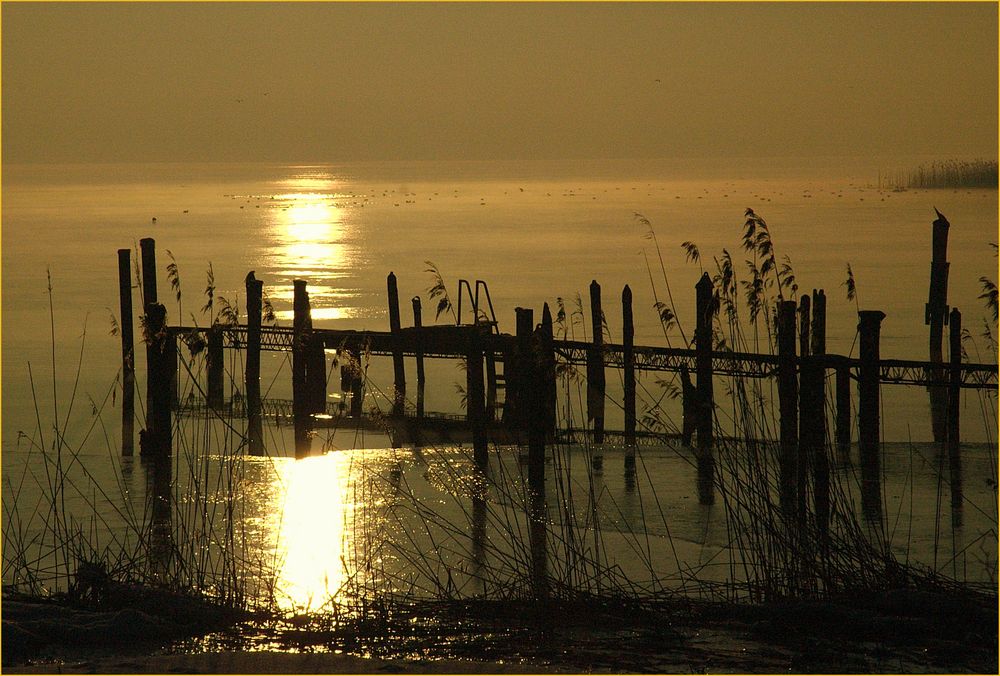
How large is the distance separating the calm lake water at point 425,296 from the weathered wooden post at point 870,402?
1.54 feet

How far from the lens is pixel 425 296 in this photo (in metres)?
42.8

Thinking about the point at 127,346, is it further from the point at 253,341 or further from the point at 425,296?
the point at 425,296

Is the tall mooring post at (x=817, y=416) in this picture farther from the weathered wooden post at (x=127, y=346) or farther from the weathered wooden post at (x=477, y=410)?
the weathered wooden post at (x=127, y=346)

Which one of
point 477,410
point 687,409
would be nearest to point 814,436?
point 687,409

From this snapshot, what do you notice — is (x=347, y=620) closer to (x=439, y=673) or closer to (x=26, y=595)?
(x=439, y=673)

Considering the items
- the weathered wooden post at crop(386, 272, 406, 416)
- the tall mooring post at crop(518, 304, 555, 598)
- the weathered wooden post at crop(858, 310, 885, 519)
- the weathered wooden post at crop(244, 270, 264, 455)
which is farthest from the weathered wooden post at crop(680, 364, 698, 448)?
the weathered wooden post at crop(244, 270, 264, 455)

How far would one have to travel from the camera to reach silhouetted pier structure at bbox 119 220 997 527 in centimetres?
991

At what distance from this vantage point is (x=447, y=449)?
58.3 feet

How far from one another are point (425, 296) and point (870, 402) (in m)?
31.6

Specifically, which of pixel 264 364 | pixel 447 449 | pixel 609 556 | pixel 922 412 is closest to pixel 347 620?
pixel 609 556

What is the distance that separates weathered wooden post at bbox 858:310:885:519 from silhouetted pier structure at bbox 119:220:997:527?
0.05ft

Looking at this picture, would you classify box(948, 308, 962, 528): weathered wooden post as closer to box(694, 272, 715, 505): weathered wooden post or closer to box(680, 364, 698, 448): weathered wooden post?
box(694, 272, 715, 505): weathered wooden post

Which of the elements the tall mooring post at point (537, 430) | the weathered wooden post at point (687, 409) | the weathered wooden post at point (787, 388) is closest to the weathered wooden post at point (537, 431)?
the tall mooring post at point (537, 430)

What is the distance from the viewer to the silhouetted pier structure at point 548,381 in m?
9.91
